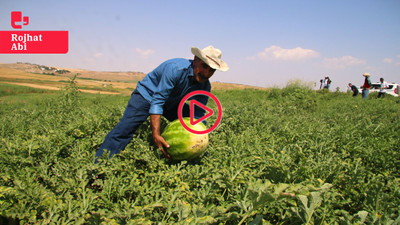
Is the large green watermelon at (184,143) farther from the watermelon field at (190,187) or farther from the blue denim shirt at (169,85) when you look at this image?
the blue denim shirt at (169,85)

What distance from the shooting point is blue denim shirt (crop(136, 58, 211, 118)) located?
9.63ft

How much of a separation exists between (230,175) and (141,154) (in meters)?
1.20

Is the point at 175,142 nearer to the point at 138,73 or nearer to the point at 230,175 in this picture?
the point at 230,175

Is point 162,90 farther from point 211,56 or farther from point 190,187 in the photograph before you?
point 190,187

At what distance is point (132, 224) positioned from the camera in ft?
5.42

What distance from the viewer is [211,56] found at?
9.46ft

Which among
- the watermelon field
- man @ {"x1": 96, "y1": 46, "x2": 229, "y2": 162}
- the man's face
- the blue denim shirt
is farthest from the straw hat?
the watermelon field

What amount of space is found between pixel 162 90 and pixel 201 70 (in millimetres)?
545

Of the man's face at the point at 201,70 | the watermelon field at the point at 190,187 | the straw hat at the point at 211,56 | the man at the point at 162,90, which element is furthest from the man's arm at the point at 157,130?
the straw hat at the point at 211,56

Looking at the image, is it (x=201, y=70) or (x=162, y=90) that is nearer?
(x=162, y=90)

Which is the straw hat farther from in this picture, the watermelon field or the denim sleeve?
the watermelon field

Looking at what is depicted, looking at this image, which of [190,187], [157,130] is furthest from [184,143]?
[190,187]

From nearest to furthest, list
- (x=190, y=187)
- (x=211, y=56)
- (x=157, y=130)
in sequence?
(x=190, y=187)
(x=211, y=56)
(x=157, y=130)

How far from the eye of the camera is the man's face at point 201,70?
9.86 feet
